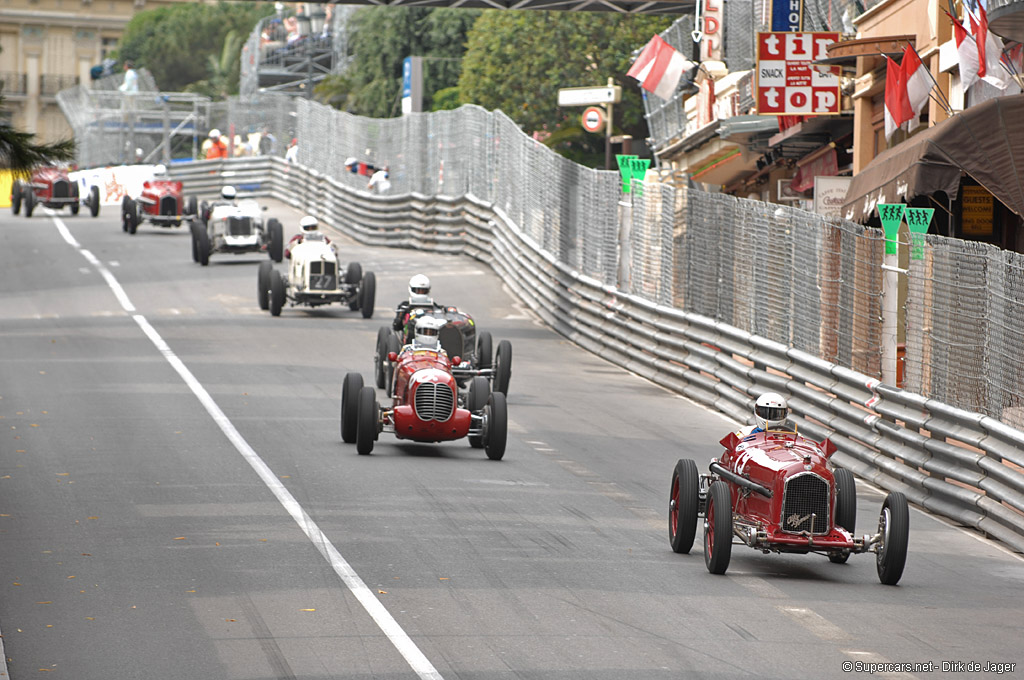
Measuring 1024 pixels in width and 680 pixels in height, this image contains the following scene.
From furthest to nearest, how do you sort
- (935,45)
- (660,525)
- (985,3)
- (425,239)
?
(425,239), (935,45), (985,3), (660,525)

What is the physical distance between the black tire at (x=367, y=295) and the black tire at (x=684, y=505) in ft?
51.8

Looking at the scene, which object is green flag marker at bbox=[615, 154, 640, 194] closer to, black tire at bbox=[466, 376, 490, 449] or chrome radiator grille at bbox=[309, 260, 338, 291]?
chrome radiator grille at bbox=[309, 260, 338, 291]

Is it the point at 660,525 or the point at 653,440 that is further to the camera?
the point at 653,440

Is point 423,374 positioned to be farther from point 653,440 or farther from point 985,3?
point 985,3

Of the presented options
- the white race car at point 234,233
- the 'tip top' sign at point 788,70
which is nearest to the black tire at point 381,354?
the 'tip top' sign at point 788,70

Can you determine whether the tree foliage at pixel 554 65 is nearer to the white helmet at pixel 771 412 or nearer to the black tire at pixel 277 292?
the black tire at pixel 277 292

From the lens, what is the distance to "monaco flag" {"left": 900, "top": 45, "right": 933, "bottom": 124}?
1994cm

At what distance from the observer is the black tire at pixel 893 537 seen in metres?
10.9

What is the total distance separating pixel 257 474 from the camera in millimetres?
14625

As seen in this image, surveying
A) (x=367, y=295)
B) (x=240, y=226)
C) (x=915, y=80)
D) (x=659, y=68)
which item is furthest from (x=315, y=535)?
(x=240, y=226)

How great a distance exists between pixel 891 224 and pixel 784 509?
5.59 meters

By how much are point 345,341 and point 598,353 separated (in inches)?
150

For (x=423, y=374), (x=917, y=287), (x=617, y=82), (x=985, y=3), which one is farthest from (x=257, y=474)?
(x=617, y=82)

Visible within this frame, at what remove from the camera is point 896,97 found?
20.5m
